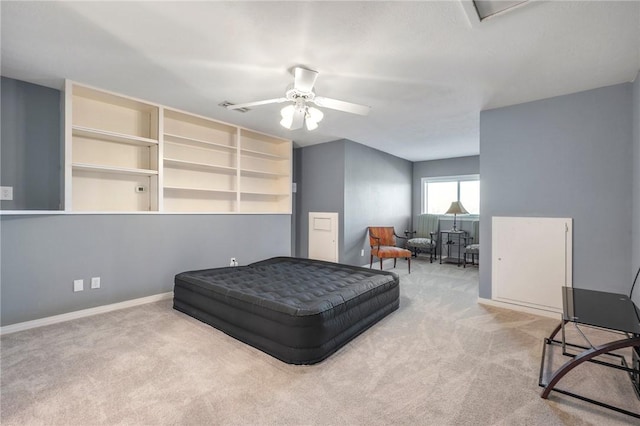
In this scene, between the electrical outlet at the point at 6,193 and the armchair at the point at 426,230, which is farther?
the armchair at the point at 426,230

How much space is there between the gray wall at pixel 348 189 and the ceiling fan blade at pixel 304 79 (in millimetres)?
2567

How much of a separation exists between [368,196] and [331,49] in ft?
11.9

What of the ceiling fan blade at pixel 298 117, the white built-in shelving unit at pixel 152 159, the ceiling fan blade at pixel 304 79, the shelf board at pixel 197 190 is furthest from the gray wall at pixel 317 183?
the ceiling fan blade at pixel 304 79

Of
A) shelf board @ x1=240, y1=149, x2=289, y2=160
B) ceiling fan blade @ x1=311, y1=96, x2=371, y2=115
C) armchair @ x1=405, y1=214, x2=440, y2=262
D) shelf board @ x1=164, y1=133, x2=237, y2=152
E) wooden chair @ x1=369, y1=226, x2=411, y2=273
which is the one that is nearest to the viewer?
ceiling fan blade @ x1=311, y1=96, x2=371, y2=115

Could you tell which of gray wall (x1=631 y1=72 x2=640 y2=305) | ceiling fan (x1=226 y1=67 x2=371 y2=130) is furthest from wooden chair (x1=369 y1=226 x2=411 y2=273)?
ceiling fan (x1=226 y1=67 x2=371 y2=130)

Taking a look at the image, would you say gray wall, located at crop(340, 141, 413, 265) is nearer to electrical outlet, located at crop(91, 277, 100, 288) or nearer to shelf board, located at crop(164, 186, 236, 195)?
shelf board, located at crop(164, 186, 236, 195)

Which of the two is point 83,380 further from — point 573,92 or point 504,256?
point 573,92

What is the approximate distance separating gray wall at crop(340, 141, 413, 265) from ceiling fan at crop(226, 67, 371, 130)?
234 centimetres

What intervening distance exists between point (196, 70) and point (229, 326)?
88.3 inches

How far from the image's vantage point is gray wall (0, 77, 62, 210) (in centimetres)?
266

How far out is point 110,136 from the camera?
311 cm

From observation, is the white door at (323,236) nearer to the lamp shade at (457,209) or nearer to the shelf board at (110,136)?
the lamp shade at (457,209)

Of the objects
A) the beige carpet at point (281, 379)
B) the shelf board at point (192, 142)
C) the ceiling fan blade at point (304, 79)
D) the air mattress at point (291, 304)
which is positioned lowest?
the beige carpet at point (281, 379)

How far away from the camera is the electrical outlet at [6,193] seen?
2.62 metres
